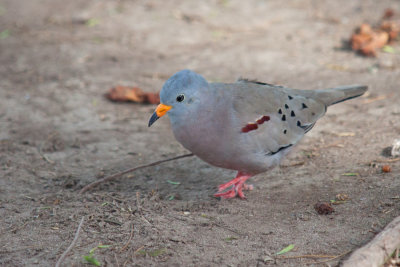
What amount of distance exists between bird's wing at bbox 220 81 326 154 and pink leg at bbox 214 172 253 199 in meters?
Answer: 0.40

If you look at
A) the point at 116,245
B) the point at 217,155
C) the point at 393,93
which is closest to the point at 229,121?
the point at 217,155

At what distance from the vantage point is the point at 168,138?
561cm

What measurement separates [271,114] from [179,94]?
3.22 feet

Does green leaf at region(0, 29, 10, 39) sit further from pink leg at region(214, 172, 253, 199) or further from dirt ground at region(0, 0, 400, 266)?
pink leg at region(214, 172, 253, 199)

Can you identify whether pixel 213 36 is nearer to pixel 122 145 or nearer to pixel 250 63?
pixel 250 63

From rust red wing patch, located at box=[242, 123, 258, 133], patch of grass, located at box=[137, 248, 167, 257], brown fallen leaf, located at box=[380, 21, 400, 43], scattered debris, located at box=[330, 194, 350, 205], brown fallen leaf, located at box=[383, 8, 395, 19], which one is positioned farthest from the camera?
brown fallen leaf, located at box=[383, 8, 395, 19]

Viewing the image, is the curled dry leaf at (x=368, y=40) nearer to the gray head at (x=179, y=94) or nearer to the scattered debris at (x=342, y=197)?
the scattered debris at (x=342, y=197)

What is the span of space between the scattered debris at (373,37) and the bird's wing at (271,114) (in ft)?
9.09

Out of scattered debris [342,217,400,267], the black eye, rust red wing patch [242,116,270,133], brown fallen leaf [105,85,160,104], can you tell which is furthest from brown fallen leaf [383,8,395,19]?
scattered debris [342,217,400,267]

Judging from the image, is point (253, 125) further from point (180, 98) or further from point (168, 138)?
point (168, 138)

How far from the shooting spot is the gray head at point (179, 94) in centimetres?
381

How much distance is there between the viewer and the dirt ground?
348 cm

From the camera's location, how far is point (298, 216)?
3832 mm

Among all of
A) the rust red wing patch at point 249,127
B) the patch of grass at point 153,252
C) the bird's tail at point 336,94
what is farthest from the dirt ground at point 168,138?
the rust red wing patch at point 249,127
